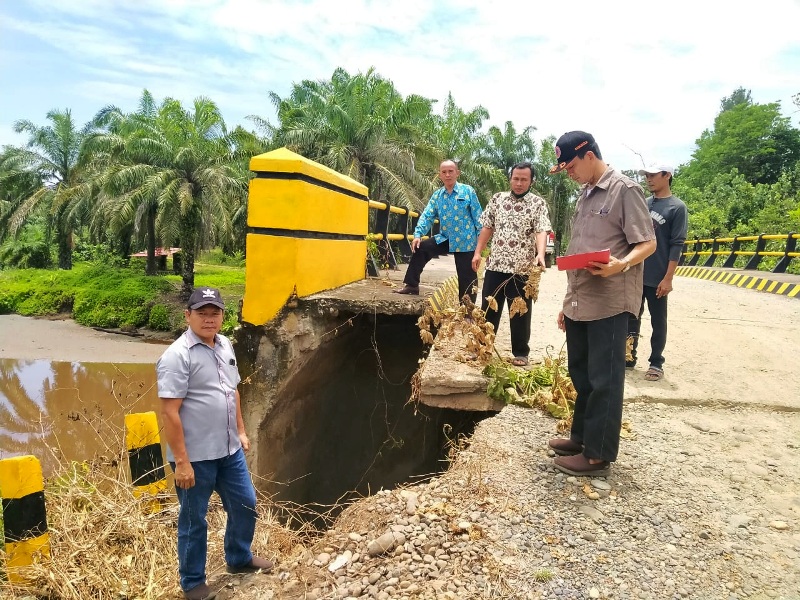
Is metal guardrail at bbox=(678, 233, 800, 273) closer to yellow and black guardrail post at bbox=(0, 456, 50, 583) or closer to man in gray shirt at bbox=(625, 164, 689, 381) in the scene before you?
man in gray shirt at bbox=(625, 164, 689, 381)

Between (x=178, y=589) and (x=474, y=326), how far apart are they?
259cm

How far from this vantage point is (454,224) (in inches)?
207

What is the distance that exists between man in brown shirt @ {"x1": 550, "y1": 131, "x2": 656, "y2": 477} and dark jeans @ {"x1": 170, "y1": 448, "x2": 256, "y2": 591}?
1.65 meters

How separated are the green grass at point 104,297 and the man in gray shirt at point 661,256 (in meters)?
16.5

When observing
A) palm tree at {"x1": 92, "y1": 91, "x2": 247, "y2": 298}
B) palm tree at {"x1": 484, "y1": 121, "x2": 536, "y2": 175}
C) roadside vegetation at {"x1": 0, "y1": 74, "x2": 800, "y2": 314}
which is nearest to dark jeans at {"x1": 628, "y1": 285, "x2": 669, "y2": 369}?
roadside vegetation at {"x1": 0, "y1": 74, "x2": 800, "y2": 314}

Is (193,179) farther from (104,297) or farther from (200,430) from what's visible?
(200,430)

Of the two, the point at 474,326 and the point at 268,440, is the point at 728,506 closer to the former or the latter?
the point at 474,326

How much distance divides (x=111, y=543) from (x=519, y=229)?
359cm

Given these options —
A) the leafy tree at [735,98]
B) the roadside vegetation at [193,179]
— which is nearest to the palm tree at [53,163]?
the roadside vegetation at [193,179]

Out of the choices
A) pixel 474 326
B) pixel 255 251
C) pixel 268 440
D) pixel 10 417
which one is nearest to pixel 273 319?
pixel 255 251

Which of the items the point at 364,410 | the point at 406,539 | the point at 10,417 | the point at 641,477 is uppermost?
the point at 641,477

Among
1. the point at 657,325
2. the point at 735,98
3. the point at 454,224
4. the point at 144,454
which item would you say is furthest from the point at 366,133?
the point at 735,98

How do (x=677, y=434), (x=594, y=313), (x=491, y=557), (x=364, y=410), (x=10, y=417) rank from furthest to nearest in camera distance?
(x=10, y=417) < (x=364, y=410) < (x=677, y=434) < (x=594, y=313) < (x=491, y=557)

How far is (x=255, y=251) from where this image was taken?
447 centimetres
